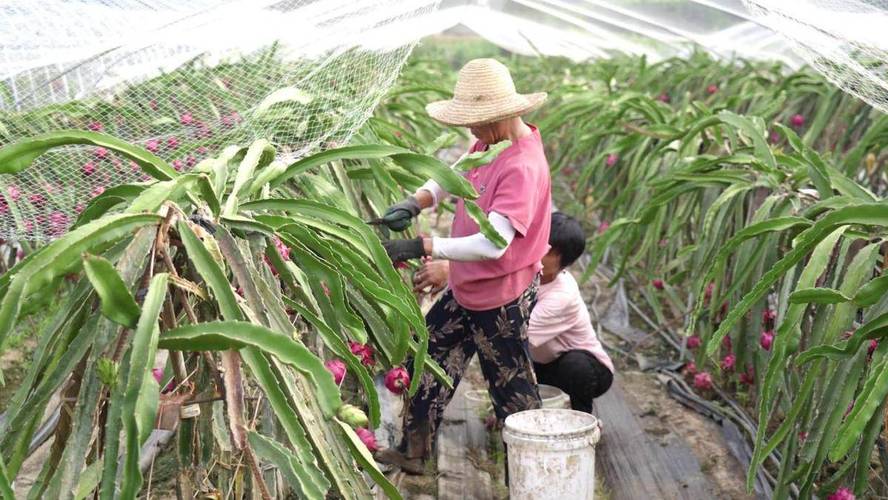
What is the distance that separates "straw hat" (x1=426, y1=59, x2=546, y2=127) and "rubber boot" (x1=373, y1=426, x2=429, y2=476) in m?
0.83

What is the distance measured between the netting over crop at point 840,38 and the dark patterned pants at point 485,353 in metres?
0.87

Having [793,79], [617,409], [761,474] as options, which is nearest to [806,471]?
[761,474]

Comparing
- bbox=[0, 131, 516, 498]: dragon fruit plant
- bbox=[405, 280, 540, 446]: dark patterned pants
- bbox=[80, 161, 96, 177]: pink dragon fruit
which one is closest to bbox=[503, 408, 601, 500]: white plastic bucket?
bbox=[405, 280, 540, 446]: dark patterned pants

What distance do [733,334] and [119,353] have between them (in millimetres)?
2248

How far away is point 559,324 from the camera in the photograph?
320 centimetres

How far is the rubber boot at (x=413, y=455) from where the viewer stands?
2.98m

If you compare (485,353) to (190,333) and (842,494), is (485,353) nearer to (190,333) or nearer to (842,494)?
(842,494)

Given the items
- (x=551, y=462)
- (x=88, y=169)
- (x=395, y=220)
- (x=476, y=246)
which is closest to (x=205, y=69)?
(x=88, y=169)

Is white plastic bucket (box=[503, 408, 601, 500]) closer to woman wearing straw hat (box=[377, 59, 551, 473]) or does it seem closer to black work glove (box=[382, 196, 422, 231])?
woman wearing straw hat (box=[377, 59, 551, 473])

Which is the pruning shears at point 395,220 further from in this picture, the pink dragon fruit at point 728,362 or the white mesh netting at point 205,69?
the pink dragon fruit at point 728,362

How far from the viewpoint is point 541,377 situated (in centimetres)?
333

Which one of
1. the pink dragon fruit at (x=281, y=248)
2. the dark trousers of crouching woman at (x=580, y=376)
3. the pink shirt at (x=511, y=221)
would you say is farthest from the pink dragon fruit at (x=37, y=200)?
the dark trousers of crouching woman at (x=580, y=376)

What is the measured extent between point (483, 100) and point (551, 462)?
2.93 feet

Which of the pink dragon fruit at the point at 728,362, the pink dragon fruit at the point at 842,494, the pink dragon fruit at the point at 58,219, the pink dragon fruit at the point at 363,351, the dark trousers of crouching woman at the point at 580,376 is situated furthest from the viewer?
the pink dragon fruit at the point at 728,362
